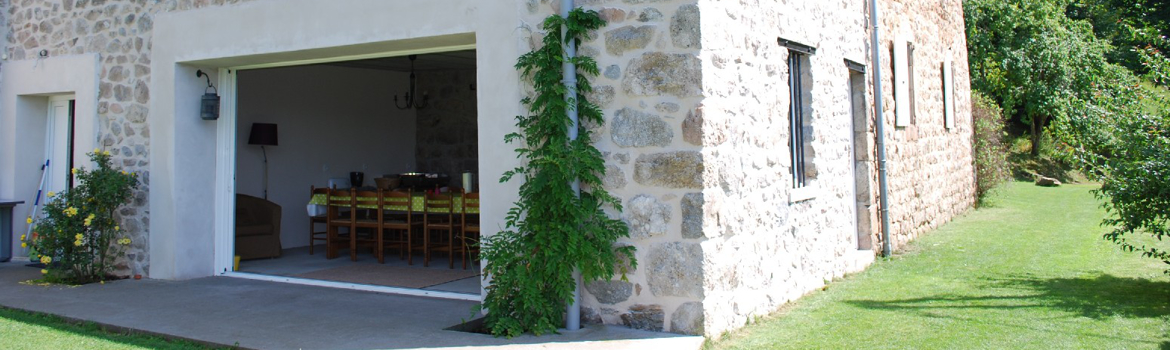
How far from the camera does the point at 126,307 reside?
5.77 metres

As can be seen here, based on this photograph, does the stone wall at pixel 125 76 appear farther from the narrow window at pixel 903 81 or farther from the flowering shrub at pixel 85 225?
the narrow window at pixel 903 81

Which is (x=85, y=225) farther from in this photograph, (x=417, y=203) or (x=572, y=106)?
(x=572, y=106)

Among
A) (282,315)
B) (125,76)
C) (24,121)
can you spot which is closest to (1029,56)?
(125,76)

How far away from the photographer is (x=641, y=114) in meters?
4.68

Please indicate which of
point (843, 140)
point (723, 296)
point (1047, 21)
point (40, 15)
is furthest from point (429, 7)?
point (1047, 21)

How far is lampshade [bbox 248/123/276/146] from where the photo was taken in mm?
9250

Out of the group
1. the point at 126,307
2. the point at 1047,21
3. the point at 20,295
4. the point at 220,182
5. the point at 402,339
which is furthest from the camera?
the point at 1047,21

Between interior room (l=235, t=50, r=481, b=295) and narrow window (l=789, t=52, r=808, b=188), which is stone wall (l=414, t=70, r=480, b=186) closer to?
interior room (l=235, t=50, r=481, b=295)

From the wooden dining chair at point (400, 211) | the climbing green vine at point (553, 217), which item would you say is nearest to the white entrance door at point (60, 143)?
the wooden dining chair at point (400, 211)

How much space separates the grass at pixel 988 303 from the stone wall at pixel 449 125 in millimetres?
5844

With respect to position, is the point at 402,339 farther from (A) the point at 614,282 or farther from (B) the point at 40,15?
(B) the point at 40,15

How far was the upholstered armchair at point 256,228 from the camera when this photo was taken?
8.30 meters

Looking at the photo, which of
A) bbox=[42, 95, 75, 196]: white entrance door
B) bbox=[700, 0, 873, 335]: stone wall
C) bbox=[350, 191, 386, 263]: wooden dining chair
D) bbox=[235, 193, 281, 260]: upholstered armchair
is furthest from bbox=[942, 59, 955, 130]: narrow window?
bbox=[42, 95, 75, 196]: white entrance door

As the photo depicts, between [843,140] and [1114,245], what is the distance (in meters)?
3.35
